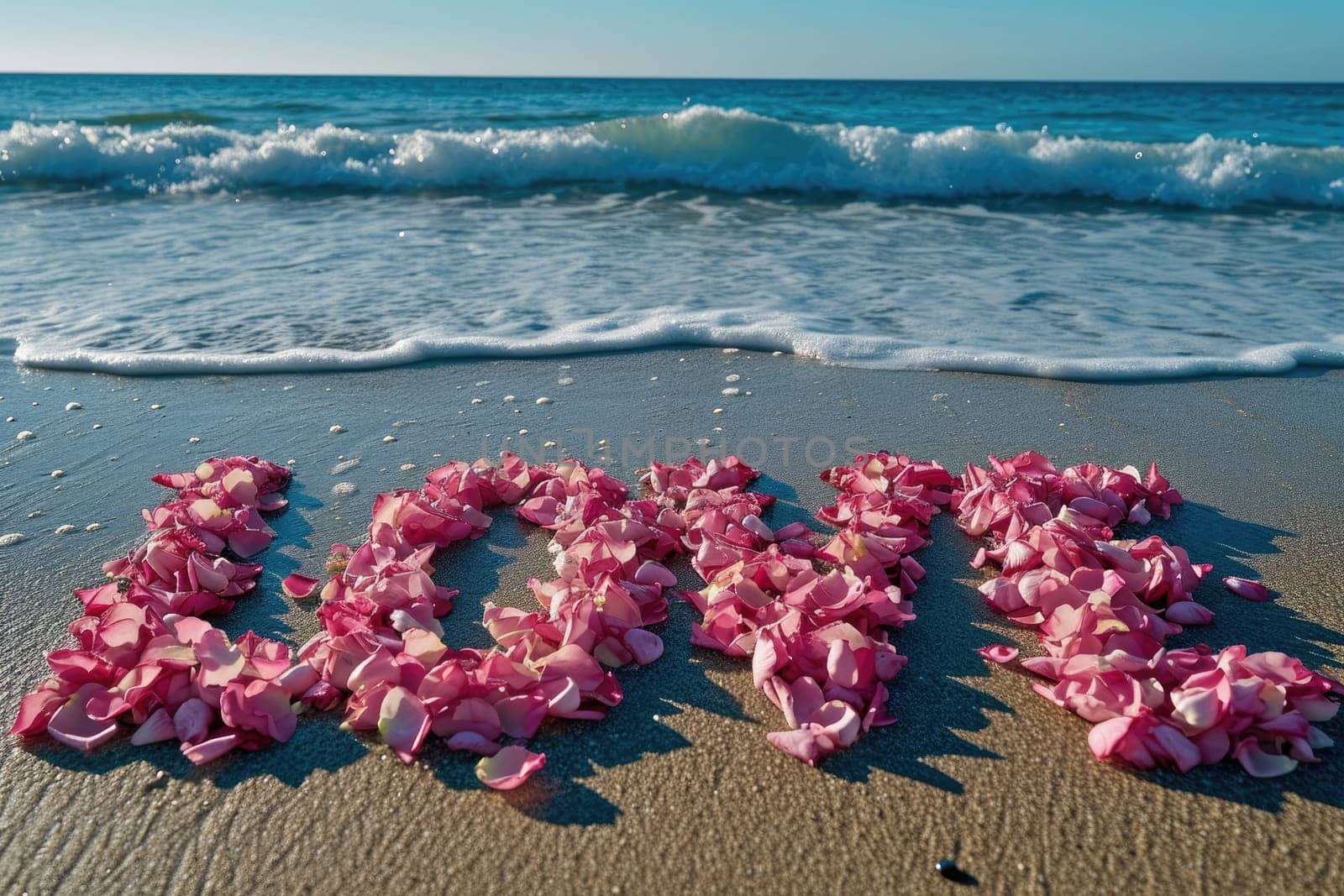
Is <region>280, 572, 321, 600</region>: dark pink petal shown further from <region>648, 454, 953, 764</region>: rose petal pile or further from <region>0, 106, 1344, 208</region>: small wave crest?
<region>0, 106, 1344, 208</region>: small wave crest

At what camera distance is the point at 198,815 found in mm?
1681

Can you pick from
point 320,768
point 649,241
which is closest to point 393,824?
point 320,768

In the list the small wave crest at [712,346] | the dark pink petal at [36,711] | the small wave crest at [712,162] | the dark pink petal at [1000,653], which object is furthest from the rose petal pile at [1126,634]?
the small wave crest at [712,162]

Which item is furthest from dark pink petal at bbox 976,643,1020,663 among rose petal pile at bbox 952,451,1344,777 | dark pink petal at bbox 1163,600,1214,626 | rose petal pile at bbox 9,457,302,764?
rose petal pile at bbox 9,457,302,764

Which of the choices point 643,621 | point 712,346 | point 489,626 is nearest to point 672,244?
point 712,346

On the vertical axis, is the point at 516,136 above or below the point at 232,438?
above

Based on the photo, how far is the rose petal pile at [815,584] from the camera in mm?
1938

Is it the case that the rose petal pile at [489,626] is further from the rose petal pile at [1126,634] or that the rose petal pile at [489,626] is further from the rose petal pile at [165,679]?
the rose petal pile at [1126,634]

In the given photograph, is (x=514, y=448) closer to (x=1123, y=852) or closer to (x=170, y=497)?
(x=170, y=497)

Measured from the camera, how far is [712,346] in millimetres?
4668

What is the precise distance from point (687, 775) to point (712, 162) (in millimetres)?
11319

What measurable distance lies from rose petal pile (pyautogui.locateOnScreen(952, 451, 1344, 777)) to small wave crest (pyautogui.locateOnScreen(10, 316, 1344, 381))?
4.68 ft

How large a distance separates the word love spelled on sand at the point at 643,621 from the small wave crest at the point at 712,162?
29.2 ft

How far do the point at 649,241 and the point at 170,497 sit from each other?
16.6ft
